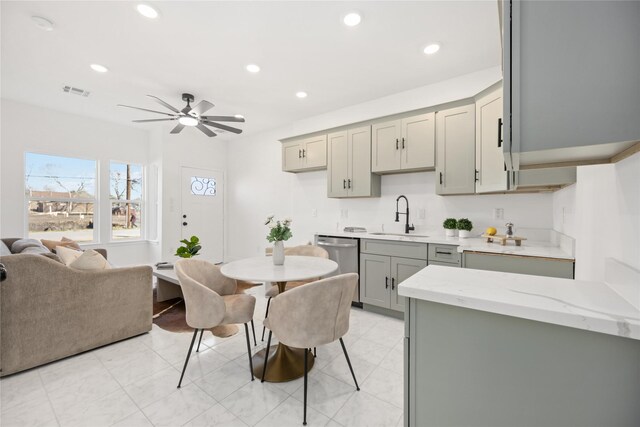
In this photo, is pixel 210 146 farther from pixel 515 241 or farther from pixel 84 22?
pixel 515 241

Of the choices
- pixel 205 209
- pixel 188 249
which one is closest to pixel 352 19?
pixel 188 249

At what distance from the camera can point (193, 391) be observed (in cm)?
182

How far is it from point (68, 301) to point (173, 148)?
157 inches

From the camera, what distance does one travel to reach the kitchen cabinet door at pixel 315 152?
3956 millimetres

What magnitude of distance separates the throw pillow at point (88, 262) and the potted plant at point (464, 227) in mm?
3431

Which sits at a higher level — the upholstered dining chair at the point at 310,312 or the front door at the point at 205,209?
the front door at the point at 205,209

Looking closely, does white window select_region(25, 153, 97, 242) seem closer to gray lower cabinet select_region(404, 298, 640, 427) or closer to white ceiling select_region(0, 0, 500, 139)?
white ceiling select_region(0, 0, 500, 139)

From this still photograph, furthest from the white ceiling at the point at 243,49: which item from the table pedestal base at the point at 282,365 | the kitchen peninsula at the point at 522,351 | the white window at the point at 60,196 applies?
the table pedestal base at the point at 282,365

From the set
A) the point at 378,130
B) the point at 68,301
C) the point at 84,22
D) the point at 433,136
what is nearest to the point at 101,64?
the point at 84,22

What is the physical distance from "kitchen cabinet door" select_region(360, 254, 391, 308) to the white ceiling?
2152mm

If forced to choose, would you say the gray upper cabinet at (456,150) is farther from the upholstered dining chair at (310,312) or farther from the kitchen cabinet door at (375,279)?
the upholstered dining chair at (310,312)

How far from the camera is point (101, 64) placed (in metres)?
3.01

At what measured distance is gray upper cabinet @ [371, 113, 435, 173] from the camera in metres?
3.07

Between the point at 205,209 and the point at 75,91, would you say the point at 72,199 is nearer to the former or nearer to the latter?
the point at 75,91
